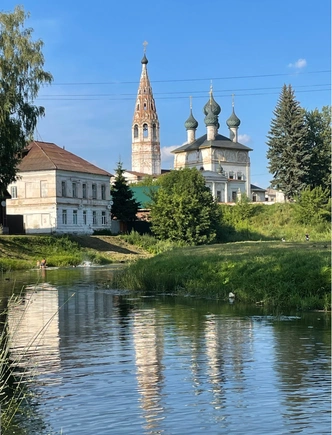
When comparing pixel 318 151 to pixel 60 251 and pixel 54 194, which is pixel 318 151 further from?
pixel 60 251

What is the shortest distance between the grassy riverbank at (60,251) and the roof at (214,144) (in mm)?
60244

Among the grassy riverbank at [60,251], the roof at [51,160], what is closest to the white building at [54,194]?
the roof at [51,160]

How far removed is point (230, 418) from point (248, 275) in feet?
43.2

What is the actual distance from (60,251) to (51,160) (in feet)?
56.4

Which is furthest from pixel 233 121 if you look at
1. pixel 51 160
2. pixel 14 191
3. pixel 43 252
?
pixel 43 252

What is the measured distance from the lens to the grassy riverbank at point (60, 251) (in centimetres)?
4712

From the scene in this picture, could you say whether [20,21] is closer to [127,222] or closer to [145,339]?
[145,339]

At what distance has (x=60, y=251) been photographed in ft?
171

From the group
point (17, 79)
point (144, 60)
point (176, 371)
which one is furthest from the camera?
point (144, 60)

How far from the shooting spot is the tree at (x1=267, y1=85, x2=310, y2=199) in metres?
77.5

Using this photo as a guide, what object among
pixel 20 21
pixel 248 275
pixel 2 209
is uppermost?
pixel 20 21

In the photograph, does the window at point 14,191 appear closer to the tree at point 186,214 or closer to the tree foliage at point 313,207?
the tree at point 186,214

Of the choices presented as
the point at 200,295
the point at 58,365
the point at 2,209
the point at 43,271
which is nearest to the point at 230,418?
the point at 58,365

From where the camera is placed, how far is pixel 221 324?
58.1ft
